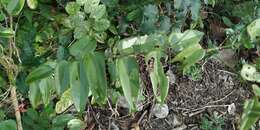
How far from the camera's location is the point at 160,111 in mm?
1808

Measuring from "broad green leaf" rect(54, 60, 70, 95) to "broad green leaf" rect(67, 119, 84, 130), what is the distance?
1.77ft

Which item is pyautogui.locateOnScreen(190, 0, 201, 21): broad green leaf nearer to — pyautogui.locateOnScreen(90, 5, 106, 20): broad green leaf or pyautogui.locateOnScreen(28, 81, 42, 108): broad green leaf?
pyautogui.locateOnScreen(90, 5, 106, 20): broad green leaf

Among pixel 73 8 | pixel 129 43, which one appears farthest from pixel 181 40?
pixel 73 8

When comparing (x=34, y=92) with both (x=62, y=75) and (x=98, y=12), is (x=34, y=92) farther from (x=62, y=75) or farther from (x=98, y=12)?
(x=98, y=12)

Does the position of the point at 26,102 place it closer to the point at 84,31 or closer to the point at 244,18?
the point at 84,31

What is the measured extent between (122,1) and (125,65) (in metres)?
0.69

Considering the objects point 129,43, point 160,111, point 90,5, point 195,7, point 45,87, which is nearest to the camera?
point 129,43

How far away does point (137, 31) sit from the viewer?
1.62 metres

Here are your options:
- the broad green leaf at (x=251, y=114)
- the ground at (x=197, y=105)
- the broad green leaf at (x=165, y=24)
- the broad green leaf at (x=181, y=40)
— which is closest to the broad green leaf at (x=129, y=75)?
the broad green leaf at (x=181, y=40)

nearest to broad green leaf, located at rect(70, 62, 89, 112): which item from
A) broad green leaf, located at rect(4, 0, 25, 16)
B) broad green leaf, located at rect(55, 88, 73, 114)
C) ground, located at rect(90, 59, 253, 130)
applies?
broad green leaf, located at rect(4, 0, 25, 16)

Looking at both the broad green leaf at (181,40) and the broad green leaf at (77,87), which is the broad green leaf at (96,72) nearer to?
the broad green leaf at (77,87)

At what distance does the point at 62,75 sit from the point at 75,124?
0.57 m

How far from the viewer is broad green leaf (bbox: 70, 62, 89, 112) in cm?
100

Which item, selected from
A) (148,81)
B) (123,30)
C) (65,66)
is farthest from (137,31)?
(65,66)
